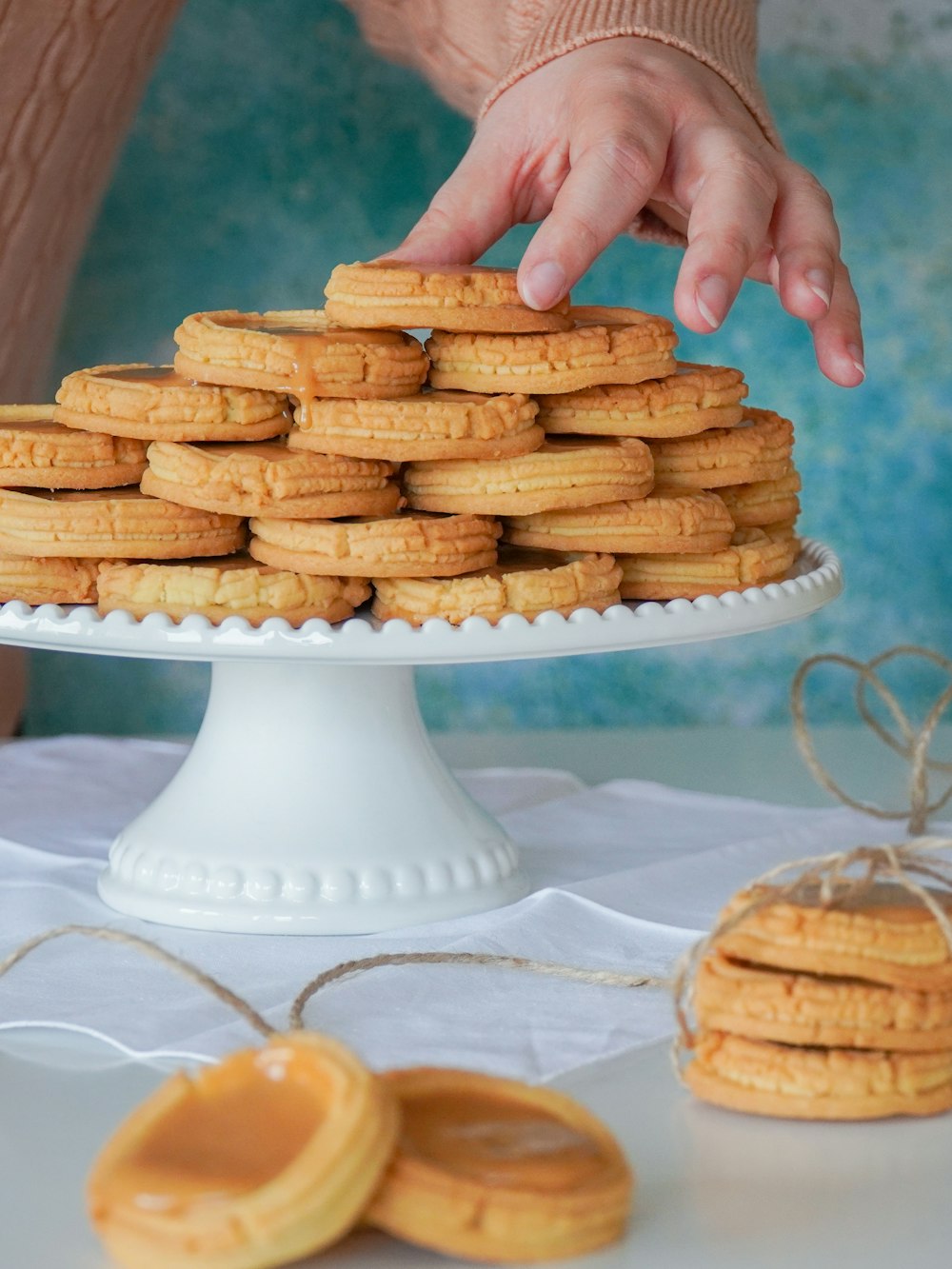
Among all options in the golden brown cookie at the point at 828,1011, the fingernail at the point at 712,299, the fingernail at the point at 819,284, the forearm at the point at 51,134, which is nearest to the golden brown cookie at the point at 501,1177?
the golden brown cookie at the point at 828,1011

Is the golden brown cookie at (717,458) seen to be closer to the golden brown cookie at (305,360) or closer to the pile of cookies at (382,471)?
the pile of cookies at (382,471)

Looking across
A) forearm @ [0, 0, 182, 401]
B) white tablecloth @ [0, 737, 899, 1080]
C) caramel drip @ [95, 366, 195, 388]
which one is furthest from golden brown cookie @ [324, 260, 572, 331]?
forearm @ [0, 0, 182, 401]

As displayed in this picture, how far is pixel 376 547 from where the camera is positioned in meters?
1.05

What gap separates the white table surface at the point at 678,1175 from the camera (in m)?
0.70

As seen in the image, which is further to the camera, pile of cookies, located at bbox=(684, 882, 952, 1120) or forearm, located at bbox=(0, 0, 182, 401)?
forearm, located at bbox=(0, 0, 182, 401)

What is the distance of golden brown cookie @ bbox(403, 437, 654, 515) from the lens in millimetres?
1084

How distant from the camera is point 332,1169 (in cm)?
61

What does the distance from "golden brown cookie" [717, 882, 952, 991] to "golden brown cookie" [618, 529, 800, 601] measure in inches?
14.8

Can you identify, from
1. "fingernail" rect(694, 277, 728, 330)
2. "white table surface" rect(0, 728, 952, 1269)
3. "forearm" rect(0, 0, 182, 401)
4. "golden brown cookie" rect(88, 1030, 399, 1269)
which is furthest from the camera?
"forearm" rect(0, 0, 182, 401)

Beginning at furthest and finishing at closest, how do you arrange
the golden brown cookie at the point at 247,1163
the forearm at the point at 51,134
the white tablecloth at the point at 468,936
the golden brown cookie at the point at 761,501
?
the forearm at the point at 51,134, the golden brown cookie at the point at 761,501, the white tablecloth at the point at 468,936, the golden brown cookie at the point at 247,1163

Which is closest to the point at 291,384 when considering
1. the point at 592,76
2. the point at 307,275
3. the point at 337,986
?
the point at 337,986

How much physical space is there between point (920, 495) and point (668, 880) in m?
1.11

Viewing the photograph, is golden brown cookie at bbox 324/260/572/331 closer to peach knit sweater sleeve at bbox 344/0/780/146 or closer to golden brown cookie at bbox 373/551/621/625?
golden brown cookie at bbox 373/551/621/625

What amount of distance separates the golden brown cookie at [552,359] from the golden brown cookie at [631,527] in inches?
3.3
